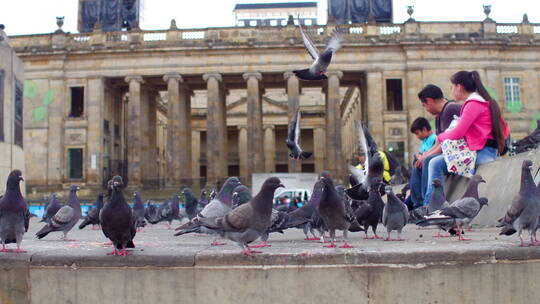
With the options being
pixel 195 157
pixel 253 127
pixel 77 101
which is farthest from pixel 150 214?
pixel 195 157

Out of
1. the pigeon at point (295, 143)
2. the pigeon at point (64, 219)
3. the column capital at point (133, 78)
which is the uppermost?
the column capital at point (133, 78)

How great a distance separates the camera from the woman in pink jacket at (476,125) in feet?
28.3

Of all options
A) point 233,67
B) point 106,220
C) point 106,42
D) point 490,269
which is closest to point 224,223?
point 106,220

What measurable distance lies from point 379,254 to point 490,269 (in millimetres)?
972

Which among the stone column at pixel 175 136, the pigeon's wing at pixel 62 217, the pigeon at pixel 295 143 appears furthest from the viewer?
the stone column at pixel 175 136

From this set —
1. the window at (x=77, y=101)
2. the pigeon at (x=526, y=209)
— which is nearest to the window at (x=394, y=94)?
the window at (x=77, y=101)

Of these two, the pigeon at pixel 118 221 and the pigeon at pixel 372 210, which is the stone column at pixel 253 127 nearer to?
the pigeon at pixel 372 210

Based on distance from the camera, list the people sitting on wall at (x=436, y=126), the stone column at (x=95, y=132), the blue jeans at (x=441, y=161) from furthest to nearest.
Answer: the stone column at (x=95, y=132) < the people sitting on wall at (x=436, y=126) < the blue jeans at (x=441, y=161)

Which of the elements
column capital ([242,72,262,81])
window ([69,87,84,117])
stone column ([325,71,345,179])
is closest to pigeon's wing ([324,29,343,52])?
stone column ([325,71,345,179])

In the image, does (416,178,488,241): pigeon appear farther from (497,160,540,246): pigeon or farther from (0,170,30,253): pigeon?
(0,170,30,253): pigeon

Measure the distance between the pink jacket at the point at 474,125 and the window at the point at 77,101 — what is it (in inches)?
1737

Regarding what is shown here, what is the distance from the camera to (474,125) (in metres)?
8.84

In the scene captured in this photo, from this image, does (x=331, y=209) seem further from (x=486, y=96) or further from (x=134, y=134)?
(x=134, y=134)

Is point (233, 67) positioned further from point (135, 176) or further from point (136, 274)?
point (136, 274)
